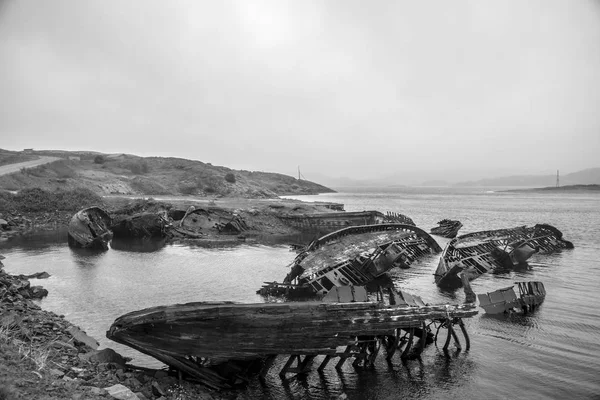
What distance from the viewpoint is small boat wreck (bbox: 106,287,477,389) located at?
9.46m

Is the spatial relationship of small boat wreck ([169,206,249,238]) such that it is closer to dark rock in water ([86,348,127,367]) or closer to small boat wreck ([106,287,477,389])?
dark rock in water ([86,348,127,367])

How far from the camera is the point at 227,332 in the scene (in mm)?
9609

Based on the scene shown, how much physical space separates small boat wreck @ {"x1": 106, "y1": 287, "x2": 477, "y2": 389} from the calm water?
3.61 ft

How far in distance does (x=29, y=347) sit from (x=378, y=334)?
871 centimetres

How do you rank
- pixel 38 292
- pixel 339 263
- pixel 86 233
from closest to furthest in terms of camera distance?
1. pixel 38 292
2. pixel 339 263
3. pixel 86 233

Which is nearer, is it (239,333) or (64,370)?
(64,370)

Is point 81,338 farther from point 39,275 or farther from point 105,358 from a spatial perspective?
point 39,275

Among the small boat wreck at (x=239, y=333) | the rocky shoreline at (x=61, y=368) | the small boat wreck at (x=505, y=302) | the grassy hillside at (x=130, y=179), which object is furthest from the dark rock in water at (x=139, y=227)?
the small boat wreck at (x=505, y=302)

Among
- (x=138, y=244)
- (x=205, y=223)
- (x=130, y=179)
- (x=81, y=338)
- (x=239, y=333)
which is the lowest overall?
(x=138, y=244)

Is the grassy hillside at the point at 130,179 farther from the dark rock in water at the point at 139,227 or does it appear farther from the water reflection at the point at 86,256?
the water reflection at the point at 86,256

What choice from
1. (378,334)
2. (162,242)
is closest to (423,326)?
(378,334)

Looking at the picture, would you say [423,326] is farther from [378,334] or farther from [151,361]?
[151,361]

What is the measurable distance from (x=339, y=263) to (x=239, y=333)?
13.0 metres

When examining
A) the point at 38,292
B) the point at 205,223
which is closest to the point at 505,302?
the point at 38,292
